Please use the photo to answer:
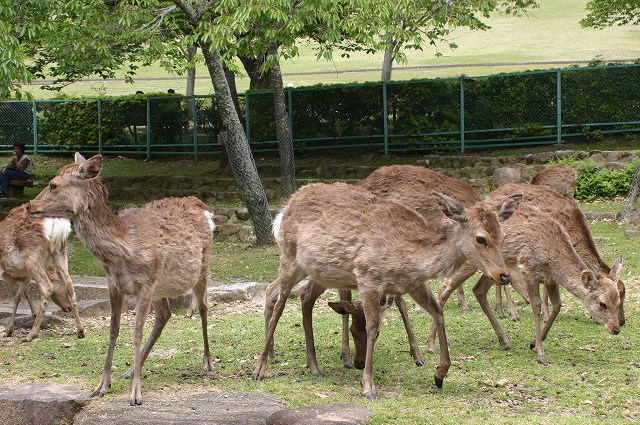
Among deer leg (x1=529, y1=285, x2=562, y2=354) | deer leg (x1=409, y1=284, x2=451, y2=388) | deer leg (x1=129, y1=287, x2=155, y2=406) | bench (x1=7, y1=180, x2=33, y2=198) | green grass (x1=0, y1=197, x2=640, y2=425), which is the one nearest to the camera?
green grass (x1=0, y1=197, x2=640, y2=425)

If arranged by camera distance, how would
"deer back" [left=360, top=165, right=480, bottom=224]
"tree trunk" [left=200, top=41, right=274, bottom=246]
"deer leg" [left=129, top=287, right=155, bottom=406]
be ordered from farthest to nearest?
1. "tree trunk" [left=200, top=41, right=274, bottom=246]
2. "deer back" [left=360, top=165, right=480, bottom=224]
3. "deer leg" [left=129, top=287, right=155, bottom=406]

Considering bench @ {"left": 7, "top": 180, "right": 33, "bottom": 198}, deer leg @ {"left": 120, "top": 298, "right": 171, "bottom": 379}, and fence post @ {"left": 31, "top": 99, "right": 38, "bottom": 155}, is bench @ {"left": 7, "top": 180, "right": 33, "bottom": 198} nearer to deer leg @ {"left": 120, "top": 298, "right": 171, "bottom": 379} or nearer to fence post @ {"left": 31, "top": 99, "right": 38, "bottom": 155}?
fence post @ {"left": 31, "top": 99, "right": 38, "bottom": 155}

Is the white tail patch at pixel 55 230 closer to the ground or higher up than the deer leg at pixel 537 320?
higher up

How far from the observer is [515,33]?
66.3 meters

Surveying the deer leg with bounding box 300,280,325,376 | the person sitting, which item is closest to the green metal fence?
the person sitting

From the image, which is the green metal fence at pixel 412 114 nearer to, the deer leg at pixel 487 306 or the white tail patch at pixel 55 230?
the white tail patch at pixel 55 230

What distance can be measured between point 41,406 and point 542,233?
16.2 ft

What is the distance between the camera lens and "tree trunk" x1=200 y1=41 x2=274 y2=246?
1545cm

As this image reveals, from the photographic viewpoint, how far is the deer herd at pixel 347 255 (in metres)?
7.37

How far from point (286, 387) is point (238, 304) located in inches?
162

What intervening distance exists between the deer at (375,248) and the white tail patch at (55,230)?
137 inches

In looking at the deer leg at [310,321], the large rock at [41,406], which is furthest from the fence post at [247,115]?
the large rock at [41,406]

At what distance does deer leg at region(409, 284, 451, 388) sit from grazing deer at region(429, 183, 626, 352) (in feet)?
4.10

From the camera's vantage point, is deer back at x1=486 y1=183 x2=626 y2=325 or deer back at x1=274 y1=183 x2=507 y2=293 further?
deer back at x1=486 y1=183 x2=626 y2=325
